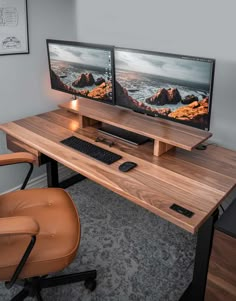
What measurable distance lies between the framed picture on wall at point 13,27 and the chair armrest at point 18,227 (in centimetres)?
135

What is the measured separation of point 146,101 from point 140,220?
36.3 inches

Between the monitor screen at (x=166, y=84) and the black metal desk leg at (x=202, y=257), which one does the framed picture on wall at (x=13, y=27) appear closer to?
the monitor screen at (x=166, y=84)

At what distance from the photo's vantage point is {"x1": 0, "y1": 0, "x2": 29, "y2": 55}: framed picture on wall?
6.40ft

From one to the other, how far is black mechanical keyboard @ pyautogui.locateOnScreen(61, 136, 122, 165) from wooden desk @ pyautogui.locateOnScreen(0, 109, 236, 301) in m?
0.03

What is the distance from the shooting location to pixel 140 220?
2.20 metres

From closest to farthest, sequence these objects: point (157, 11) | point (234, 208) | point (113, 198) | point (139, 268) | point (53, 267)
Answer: point (53, 267) < point (234, 208) < point (139, 268) < point (157, 11) < point (113, 198)

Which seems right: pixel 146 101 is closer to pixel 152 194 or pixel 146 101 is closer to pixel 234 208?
pixel 152 194

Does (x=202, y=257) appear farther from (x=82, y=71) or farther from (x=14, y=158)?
(x=82, y=71)

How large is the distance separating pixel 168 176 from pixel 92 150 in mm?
466

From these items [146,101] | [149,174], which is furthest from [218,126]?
[149,174]

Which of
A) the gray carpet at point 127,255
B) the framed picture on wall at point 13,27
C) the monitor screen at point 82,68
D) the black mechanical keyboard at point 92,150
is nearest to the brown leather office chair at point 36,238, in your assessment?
the gray carpet at point 127,255

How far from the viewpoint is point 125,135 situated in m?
1.89

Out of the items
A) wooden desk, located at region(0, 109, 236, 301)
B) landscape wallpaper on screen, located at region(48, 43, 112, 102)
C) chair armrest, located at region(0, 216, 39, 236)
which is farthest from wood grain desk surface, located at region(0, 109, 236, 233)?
chair armrest, located at region(0, 216, 39, 236)

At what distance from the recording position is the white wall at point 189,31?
174 cm
